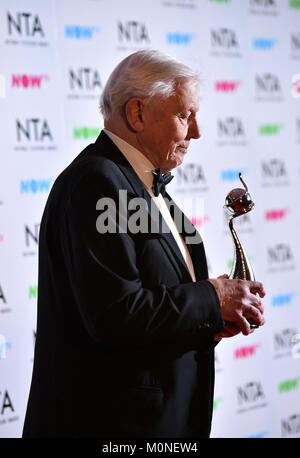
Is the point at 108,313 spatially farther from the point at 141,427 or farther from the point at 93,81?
the point at 93,81

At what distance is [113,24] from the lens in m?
2.66

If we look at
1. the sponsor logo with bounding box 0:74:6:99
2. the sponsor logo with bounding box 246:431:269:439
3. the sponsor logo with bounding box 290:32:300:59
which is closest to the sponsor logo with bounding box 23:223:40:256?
the sponsor logo with bounding box 0:74:6:99

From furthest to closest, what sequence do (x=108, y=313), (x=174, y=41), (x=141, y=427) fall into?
(x=174, y=41), (x=141, y=427), (x=108, y=313)

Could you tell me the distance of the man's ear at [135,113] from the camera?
1.50 metres

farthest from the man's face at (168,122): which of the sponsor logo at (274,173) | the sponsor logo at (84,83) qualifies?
the sponsor logo at (274,173)

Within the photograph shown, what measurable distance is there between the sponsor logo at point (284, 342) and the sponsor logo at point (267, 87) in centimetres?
110

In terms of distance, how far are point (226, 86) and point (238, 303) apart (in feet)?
5.92

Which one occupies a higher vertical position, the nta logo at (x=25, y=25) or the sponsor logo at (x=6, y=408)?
the nta logo at (x=25, y=25)

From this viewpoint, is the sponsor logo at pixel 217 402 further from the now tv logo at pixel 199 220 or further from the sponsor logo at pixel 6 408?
the sponsor logo at pixel 6 408

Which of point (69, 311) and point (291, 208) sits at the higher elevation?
point (291, 208)

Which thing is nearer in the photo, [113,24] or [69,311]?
[69,311]

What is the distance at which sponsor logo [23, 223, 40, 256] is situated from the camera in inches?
95.7

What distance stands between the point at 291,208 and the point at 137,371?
2.02 metres

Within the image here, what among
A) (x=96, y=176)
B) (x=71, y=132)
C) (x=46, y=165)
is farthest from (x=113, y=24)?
(x=96, y=176)
